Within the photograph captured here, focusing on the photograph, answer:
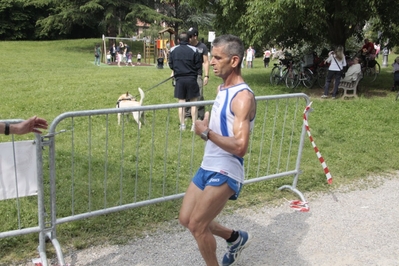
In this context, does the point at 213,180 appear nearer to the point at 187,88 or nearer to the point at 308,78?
the point at 187,88

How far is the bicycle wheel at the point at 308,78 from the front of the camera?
A: 1505 cm

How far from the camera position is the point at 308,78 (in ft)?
49.5

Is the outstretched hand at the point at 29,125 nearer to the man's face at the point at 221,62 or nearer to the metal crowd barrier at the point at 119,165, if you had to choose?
the metal crowd barrier at the point at 119,165

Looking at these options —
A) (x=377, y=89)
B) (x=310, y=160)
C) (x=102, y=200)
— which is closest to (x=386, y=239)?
(x=310, y=160)

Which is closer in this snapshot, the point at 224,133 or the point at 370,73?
the point at 224,133

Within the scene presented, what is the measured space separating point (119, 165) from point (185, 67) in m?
2.66

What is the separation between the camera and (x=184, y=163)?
6.18m

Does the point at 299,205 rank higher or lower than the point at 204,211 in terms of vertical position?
lower

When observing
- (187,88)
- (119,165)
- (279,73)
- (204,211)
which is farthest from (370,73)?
(204,211)

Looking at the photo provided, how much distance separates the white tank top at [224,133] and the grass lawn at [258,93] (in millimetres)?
1464

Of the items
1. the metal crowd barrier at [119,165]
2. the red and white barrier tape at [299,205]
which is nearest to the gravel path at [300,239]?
the red and white barrier tape at [299,205]

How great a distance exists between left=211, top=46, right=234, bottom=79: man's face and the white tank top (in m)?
0.12

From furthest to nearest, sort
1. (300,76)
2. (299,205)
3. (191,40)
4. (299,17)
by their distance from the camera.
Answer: (300,76) → (299,17) → (191,40) → (299,205)

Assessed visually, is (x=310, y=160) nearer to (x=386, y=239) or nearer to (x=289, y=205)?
(x=289, y=205)
